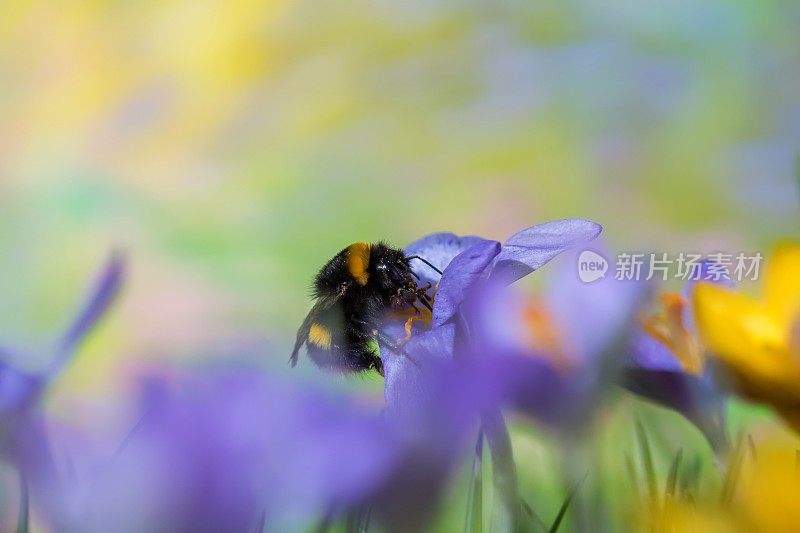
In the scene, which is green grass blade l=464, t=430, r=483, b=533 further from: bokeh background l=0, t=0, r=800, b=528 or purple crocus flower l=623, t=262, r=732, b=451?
bokeh background l=0, t=0, r=800, b=528

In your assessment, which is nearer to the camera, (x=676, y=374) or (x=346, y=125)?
(x=676, y=374)

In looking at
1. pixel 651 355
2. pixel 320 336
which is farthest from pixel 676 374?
pixel 320 336

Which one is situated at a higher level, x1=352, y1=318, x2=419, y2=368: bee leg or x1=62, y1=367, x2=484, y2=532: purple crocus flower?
x1=352, y1=318, x2=419, y2=368: bee leg

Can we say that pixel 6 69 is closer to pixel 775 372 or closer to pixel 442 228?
pixel 442 228

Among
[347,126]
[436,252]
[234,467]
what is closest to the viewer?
[234,467]

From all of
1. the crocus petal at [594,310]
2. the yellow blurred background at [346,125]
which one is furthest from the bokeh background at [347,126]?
the crocus petal at [594,310]

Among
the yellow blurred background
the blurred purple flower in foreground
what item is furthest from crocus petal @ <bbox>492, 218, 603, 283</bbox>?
the yellow blurred background

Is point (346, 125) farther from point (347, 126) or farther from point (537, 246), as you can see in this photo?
point (537, 246)
